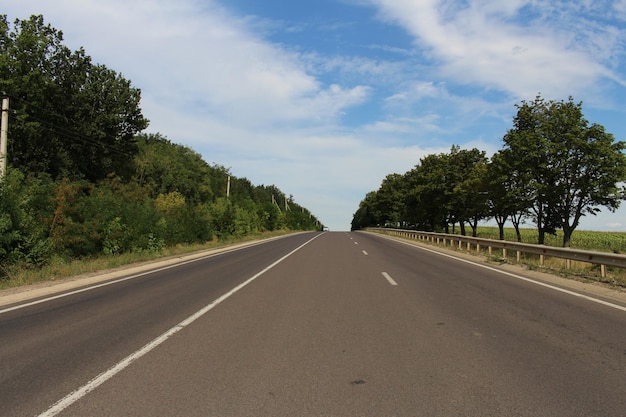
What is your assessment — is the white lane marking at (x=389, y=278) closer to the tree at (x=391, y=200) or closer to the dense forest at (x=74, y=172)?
the dense forest at (x=74, y=172)

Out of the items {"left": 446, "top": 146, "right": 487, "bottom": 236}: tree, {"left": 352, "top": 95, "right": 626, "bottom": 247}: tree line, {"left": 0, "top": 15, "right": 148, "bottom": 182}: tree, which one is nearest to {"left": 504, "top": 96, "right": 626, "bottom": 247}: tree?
{"left": 352, "top": 95, "right": 626, "bottom": 247}: tree line

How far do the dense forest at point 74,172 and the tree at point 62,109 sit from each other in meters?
0.09

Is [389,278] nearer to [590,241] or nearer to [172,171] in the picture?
[590,241]

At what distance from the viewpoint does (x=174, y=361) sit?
17.8 ft

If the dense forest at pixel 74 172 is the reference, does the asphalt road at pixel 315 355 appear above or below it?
below

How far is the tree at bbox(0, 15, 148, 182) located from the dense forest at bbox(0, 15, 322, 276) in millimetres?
90

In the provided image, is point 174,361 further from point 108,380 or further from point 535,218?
point 535,218

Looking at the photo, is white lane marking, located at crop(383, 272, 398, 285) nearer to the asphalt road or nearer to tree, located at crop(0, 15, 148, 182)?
the asphalt road

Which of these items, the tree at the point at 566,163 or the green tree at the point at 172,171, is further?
the green tree at the point at 172,171

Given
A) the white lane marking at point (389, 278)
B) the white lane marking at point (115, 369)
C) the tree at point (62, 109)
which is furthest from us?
the tree at point (62, 109)

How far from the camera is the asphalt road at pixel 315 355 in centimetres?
418

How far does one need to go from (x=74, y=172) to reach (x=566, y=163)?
41.4 meters


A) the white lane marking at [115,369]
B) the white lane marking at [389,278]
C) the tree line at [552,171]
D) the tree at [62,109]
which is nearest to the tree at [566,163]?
the tree line at [552,171]

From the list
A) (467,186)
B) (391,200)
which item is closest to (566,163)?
(467,186)
